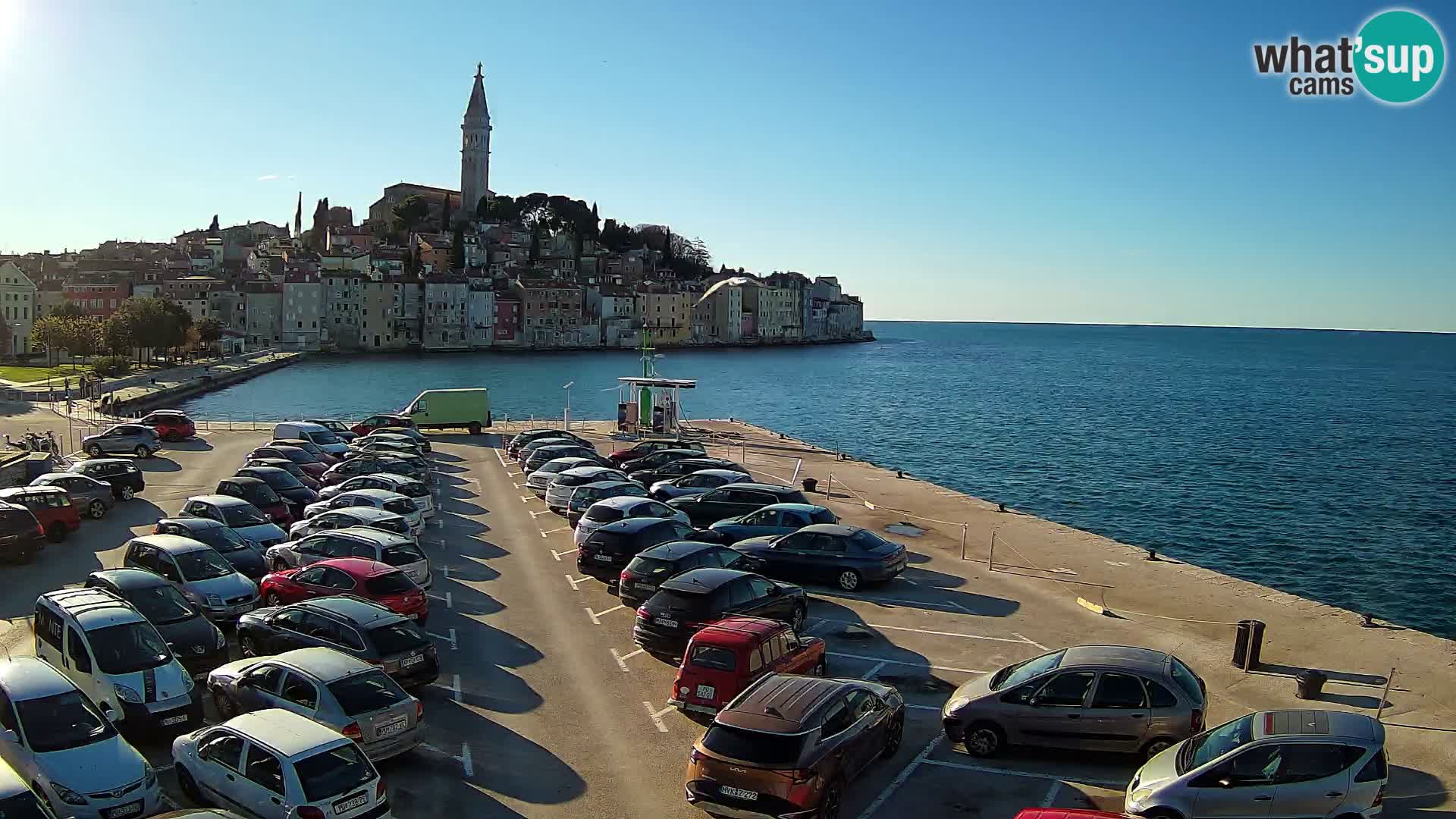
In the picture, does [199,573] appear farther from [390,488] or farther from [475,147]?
[475,147]

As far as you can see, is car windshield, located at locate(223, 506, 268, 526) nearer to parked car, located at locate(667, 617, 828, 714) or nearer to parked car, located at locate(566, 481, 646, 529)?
parked car, located at locate(566, 481, 646, 529)

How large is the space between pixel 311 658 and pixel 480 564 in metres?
9.91

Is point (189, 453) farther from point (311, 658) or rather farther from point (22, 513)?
point (311, 658)

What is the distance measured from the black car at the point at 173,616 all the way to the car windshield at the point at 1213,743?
38.2ft

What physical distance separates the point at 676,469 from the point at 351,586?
16050mm

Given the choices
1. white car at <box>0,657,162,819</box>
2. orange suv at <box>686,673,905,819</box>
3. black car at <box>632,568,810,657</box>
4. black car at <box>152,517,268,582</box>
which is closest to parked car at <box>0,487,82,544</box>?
black car at <box>152,517,268,582</box>

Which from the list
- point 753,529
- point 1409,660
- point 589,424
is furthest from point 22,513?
point 589,424

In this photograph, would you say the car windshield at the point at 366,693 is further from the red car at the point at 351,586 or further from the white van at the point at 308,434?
the white van at the point at 308,434

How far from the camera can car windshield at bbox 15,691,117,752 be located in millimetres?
9953

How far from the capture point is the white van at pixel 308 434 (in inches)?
1455

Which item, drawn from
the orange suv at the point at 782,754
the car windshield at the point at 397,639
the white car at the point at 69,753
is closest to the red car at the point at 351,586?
the car windshield at the point at 397,639

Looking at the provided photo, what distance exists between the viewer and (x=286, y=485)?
26.6 m

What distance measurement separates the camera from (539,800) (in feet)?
34.9

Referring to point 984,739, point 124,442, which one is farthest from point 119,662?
point 124,442
